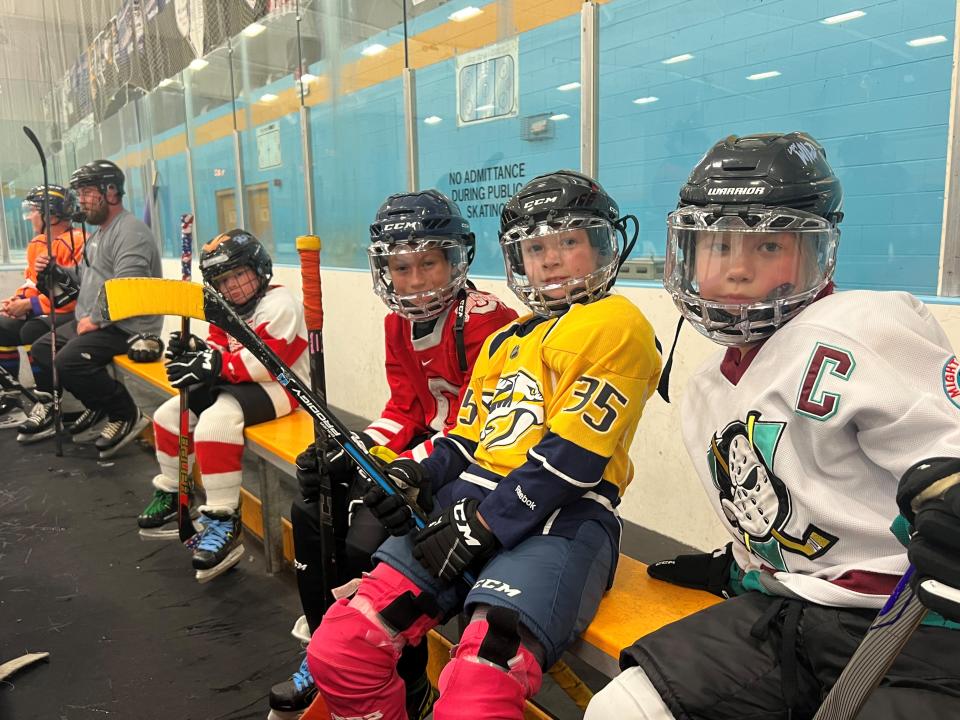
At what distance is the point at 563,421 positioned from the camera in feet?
3.89

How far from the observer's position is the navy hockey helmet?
102 cm

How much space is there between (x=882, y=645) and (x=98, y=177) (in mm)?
4031

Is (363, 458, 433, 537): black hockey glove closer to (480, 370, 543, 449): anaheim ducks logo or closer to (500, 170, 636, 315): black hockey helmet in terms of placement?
(480, 370, 543, 449): anaheim ducks logo

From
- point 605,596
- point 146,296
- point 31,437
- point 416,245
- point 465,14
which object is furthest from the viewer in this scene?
point 31,437

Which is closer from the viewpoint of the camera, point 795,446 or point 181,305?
point 795,446

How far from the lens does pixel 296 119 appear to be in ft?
14.4

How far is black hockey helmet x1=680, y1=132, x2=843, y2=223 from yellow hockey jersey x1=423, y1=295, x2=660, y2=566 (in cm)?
30

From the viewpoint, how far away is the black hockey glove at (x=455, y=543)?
120 centimetres

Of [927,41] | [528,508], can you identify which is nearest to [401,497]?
[528,508]

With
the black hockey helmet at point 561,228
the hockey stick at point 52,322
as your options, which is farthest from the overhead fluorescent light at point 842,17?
the hockey stick at point 52,322

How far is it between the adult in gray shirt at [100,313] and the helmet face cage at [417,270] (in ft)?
7.59

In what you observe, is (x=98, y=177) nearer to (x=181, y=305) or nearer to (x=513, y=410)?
(x=181, y=305)

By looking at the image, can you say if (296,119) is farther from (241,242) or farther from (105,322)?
(241,242)

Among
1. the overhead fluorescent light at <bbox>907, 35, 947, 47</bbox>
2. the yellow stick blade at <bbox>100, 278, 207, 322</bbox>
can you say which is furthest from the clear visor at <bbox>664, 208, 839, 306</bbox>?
the yellow stick blade at <bbox>100, 278, 207, 322</bbox>
